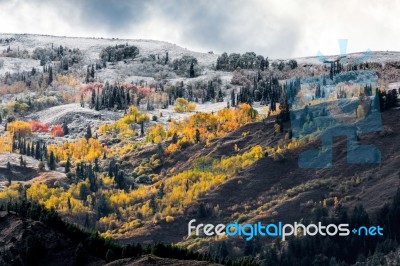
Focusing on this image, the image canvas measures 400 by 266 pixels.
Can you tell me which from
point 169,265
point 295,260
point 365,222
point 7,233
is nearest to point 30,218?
point 7,233

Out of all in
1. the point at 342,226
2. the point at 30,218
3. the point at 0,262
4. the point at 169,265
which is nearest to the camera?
the point at 169,265

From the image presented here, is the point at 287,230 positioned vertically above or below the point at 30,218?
below

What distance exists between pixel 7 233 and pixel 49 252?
13.6ft

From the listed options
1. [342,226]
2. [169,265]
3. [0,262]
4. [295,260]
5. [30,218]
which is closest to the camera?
[169,265]

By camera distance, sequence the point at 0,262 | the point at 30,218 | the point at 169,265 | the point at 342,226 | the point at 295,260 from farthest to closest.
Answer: the point at 342,226 < the point at 295,260 < the point at 30,218 < the point at 0,262 < the point at 169,265

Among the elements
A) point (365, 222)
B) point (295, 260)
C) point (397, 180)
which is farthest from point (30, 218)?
point (397, 180)

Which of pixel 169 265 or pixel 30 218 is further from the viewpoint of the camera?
pixel 30 218

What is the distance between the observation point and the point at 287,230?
192625mm

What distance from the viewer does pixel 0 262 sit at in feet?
229

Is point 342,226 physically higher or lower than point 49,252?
lower

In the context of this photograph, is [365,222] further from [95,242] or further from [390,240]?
[95,242]

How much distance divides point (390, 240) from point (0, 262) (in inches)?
4603

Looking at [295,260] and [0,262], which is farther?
[295,260]

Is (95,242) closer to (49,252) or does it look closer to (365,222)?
(49,252)
